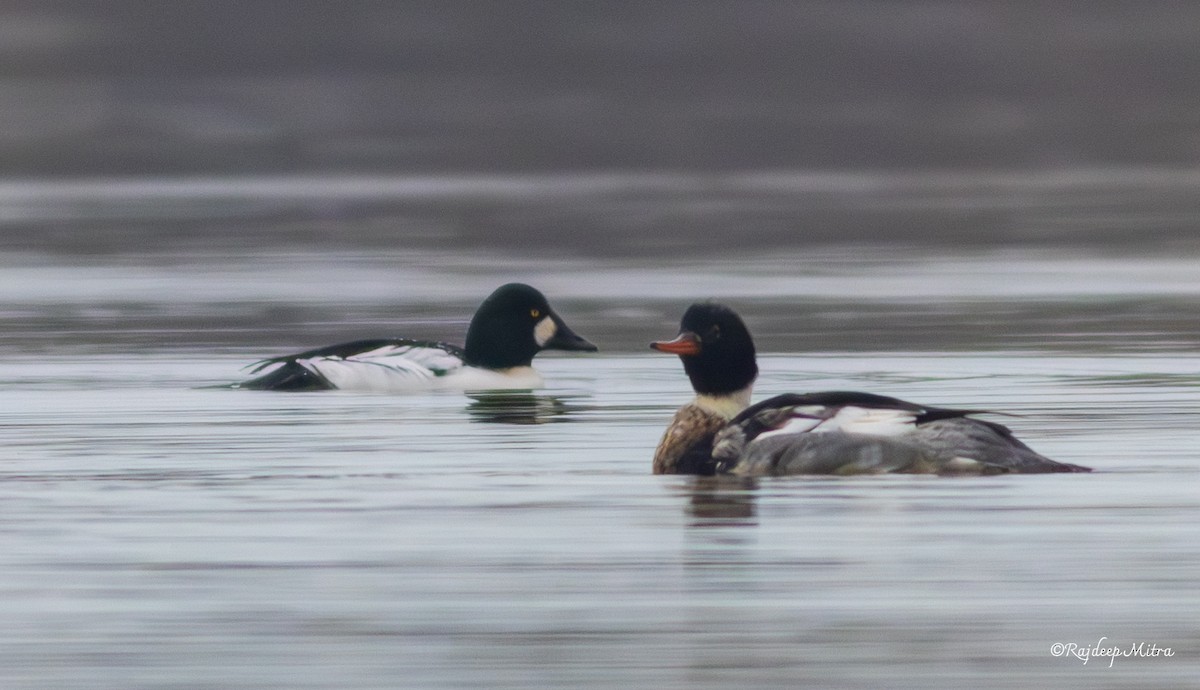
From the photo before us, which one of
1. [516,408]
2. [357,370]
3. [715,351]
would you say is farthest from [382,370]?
[715,351]

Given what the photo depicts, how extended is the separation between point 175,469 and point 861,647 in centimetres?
424

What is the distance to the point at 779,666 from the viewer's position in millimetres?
6629

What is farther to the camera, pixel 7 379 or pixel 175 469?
pixel 7 379

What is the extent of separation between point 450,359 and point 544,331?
67 cm

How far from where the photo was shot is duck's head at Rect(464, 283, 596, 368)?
1529 cm

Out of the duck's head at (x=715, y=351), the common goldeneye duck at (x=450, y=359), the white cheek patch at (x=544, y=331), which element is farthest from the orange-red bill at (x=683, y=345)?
the white cheek patch at (x=544, y=331)

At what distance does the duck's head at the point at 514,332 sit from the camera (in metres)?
15.3

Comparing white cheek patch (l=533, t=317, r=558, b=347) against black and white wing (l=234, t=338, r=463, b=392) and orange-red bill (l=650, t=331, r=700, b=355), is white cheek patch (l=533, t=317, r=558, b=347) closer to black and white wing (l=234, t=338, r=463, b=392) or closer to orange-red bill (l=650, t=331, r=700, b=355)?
black and white wing (l=234, t=338, r=463, b=392)

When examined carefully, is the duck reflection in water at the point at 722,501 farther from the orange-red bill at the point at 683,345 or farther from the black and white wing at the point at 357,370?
the black and white wing at the point at 357,370

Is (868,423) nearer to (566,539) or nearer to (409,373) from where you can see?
(566,539)

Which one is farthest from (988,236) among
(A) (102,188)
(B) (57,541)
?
(A) (102,188)

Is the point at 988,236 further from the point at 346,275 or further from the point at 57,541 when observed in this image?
the point at 57,541

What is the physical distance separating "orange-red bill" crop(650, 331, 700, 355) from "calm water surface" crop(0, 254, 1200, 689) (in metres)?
0.49

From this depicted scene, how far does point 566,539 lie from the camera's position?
8.47 metres
